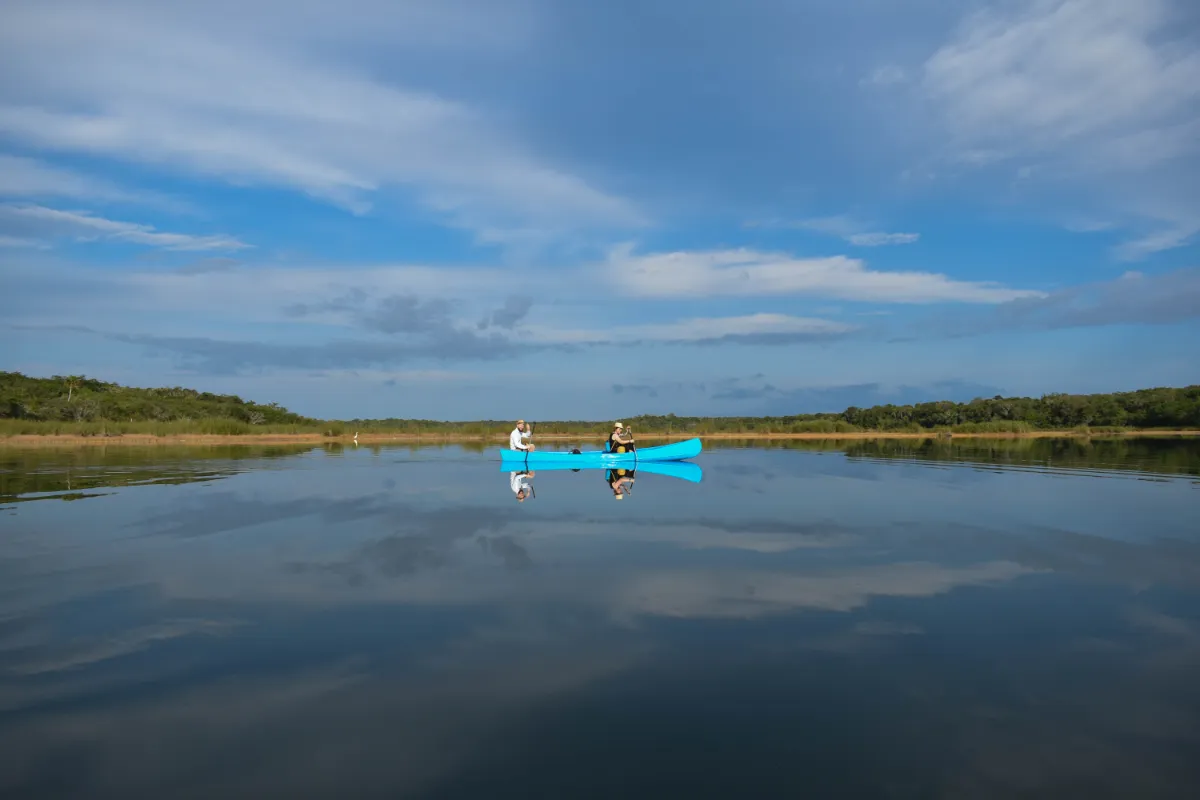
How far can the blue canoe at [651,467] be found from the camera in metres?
24.8

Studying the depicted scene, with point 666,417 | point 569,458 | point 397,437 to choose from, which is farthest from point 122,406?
point 569,458

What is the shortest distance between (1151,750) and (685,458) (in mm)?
25462

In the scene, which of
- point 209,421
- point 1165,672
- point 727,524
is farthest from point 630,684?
point 209,421

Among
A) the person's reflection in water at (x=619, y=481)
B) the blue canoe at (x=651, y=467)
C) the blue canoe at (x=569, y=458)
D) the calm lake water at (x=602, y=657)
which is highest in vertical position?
the blue canoe at (x=569, y=458)

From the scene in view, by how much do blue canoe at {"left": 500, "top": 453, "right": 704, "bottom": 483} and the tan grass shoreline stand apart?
1547cm

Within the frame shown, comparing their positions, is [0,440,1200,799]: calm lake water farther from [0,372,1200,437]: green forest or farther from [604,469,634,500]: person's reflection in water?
[0,372,1200,437]: green forest

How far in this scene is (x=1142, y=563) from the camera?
9.73m

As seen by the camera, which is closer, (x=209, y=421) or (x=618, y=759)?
(x=618, y=759)

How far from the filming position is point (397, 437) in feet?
192

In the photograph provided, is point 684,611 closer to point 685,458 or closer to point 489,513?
point 489,513

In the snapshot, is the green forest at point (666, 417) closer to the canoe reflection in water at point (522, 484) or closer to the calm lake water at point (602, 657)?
the canoe reflection in water at point (522, 484)

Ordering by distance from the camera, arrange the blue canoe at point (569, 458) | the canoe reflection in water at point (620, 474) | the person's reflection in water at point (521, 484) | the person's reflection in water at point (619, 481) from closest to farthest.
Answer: the person's reflection in water at point (521, 484), the person's reflection in water at point (619, 481), the canoe reflection in water at point (620, 474), the blue canoe at point (569, 458)

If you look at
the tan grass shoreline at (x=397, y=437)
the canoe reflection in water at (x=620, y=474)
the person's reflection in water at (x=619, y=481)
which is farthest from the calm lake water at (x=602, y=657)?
the tan grass shoreline at (x=397, y=437)

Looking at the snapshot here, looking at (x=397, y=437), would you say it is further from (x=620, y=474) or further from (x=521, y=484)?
(x=521, y=484)
